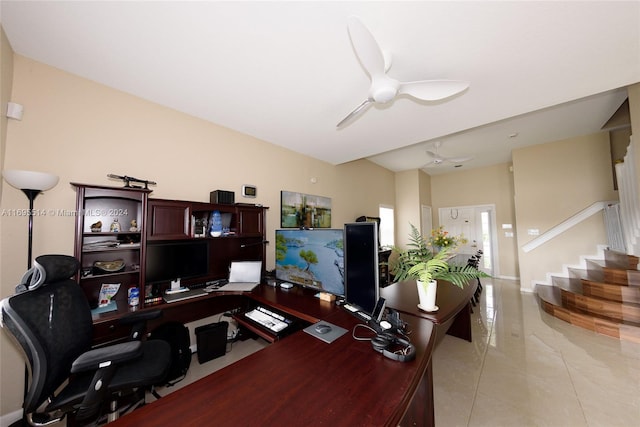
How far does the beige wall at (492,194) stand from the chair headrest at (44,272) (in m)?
7.97

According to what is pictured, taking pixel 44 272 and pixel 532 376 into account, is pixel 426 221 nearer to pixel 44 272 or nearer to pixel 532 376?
pixel 532 376

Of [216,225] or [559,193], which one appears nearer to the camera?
[216,225]

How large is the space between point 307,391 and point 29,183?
242 cm

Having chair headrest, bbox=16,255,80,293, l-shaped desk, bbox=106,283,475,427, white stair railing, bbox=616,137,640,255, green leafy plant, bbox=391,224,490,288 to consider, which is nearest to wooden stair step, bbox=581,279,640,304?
white stair railing, bbox=616,137,640,255

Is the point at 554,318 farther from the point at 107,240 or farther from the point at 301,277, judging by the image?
the point at 107,240

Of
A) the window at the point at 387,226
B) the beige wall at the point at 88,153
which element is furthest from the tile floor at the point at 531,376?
the window at the point at 387,226

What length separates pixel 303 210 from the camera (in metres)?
3.83

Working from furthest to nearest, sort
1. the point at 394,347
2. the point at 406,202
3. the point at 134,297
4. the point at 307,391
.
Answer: the point at 406,202 < the point at 134,297 < the point at 394,347 < the point at 307,391

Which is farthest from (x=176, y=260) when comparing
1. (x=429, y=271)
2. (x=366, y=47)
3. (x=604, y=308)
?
(x=604, y=308)

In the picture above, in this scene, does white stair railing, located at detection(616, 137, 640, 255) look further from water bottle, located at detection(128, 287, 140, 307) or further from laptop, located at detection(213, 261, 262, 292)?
water bottle, located at detection(128, 287, 140, 307)

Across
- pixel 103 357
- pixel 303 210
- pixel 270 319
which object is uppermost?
pixel 303 210

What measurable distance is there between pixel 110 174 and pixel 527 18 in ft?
12.3

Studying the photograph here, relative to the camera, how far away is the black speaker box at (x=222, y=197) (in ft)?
8.29

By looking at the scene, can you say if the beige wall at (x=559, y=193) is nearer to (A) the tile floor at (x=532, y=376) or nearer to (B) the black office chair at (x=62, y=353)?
(A) the tile floor at (x=532, y=376)
